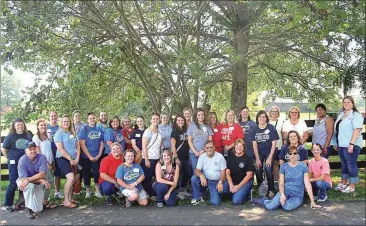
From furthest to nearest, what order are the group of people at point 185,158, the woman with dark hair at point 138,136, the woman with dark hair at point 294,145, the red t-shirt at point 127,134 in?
the red t-shirt at point 127,134, the woman with dark hair at point 138,136, the woman with dark hair at point 294,145, the group of people at point 185,158

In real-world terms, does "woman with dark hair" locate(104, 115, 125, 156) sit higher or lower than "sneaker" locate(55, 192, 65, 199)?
higher

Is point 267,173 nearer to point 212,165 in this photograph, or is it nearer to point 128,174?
point 212,165

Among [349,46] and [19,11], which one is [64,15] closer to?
[19,11]

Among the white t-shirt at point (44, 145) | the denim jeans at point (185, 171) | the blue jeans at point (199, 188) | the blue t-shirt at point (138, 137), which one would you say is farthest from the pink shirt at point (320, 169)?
the white t-shirt at point (44, 145)

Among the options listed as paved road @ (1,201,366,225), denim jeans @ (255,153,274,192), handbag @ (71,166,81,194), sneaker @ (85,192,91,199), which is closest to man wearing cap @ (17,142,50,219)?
paved road @ (1,201,366,225)

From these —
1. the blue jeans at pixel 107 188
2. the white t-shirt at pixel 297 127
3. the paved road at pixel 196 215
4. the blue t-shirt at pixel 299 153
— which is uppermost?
the white t-shirt at pixel 297 127

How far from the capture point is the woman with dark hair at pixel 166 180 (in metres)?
5.84

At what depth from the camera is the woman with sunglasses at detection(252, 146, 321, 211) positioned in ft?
18.0

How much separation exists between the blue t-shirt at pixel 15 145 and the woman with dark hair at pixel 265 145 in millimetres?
3621

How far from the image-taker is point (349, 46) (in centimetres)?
674

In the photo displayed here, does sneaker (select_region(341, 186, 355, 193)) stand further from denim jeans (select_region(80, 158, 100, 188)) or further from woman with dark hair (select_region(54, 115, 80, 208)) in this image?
woman with dark hair (select_region(54, 115, 80, 208))

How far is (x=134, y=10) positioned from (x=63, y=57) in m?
1.59

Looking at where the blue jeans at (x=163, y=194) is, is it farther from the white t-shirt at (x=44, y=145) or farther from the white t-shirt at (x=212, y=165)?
the white t-shirt at (x=44, y=145)

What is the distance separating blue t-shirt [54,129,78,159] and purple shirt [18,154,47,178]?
35 centimetres
